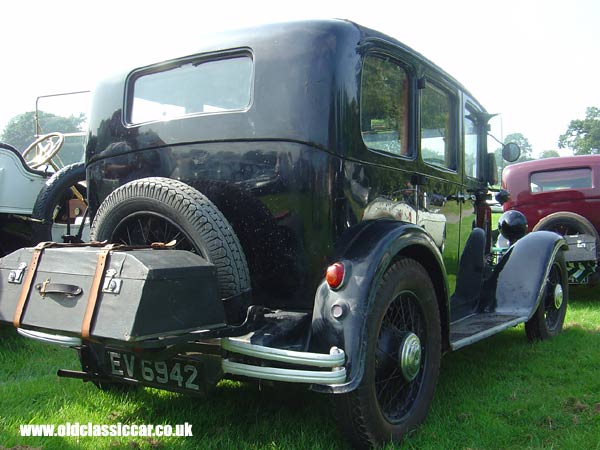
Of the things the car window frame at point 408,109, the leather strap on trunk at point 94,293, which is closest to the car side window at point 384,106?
the car window frame at point 408,109

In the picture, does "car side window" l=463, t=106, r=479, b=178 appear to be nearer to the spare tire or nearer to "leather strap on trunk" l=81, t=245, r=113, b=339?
the spare tire

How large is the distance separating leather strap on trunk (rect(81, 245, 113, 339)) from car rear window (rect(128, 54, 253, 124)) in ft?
3.43

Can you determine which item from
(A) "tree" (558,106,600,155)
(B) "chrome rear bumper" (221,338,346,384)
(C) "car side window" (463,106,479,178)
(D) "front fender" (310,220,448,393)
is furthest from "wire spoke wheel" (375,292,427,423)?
(A) "tree" (558,106,600,155)

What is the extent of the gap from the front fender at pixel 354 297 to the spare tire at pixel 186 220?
384 mm

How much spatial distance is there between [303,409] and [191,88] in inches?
74.3

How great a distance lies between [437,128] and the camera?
12.0 feet

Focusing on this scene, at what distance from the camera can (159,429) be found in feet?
8.95

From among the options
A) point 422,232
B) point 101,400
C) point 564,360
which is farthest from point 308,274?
point 564,360

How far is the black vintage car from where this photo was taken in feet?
7.15

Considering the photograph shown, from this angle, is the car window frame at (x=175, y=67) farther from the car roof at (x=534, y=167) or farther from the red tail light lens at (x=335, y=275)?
the car roof at (x=534, y=167)

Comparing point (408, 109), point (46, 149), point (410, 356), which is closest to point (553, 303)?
point (408, 109)

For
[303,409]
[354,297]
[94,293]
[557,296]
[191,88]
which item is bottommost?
[303,409]

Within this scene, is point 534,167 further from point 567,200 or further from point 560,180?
point 567,200

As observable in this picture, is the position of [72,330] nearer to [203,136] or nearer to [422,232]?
[203,136]
